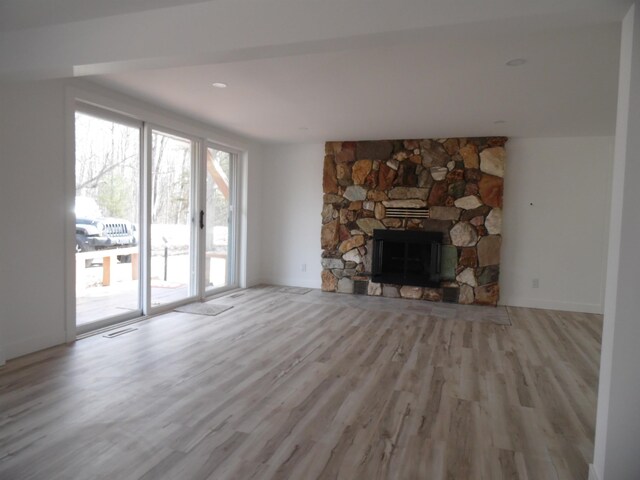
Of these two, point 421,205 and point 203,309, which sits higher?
point 421,205

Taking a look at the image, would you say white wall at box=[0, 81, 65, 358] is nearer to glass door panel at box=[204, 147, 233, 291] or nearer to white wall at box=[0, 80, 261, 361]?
white wall at box=[0, 80, 261, 361]

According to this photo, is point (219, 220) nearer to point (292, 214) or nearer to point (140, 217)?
point (292, 214)

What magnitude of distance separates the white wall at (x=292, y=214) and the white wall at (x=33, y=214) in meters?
3.32

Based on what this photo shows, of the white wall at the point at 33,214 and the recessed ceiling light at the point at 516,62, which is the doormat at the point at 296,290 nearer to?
the white wall at the point at 33,214

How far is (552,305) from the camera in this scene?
5.48 meters

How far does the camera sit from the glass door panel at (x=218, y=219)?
5.63m

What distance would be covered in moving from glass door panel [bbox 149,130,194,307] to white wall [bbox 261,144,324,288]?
179cm

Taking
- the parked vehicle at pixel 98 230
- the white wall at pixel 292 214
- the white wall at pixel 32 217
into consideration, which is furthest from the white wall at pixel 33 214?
the white wall at pixel 292 214

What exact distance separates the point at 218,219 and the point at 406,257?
277 centimetres

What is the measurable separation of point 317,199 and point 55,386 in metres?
4.49

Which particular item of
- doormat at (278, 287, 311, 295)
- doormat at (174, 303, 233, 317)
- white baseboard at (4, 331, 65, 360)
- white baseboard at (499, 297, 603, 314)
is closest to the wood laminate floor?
white baseboard at (4, 331, 65, 360)

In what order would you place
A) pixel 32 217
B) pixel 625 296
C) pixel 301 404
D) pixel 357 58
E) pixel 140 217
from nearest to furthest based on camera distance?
pixel 625 296 → pixel 301 404 → pixel 357 58 → pixel 32 217 → pixel 140 217

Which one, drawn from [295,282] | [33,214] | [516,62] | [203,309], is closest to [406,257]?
[295,282]

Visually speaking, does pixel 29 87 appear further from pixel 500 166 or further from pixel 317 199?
pixel 500 166
